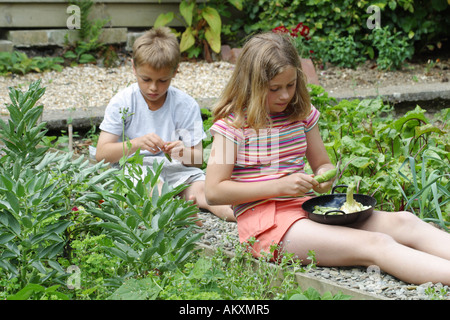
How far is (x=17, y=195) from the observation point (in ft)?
5.96

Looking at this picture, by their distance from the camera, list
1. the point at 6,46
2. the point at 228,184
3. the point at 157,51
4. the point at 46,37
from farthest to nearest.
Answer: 1. the point at 46,37
2. the point at 6,46
3. the point at 157,51
4. the point at 228,184

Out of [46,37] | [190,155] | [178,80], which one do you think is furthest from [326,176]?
[46,37]

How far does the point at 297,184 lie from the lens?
7.49ft

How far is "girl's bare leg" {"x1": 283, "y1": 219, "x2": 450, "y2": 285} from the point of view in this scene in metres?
2.09

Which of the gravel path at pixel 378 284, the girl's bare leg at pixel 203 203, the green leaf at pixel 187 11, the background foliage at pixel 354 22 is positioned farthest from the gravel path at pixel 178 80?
the gravel path at pixel 378 284

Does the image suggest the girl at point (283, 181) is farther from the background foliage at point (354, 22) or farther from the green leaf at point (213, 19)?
the background foliage at point (354, 22)

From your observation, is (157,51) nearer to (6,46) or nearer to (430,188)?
(430,188)

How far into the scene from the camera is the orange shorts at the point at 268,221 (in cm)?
236

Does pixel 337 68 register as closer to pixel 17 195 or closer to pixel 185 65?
pixel 185 65

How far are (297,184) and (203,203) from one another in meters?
0.98

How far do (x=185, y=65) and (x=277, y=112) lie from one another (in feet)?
12.5

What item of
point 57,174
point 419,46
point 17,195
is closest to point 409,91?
point 419,46

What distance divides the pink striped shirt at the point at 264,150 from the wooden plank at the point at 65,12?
4.21m
